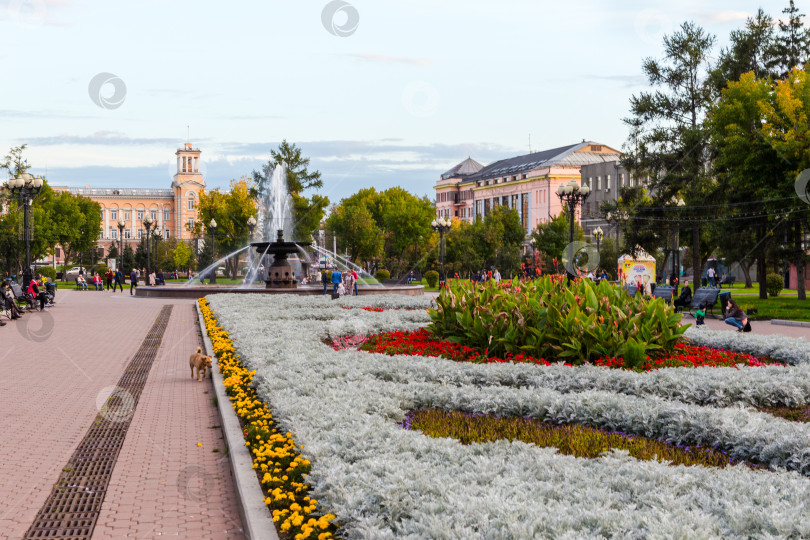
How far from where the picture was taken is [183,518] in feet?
17.3

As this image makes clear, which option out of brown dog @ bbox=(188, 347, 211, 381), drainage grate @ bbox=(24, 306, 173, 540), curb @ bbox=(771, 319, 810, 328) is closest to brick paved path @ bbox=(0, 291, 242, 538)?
drainage grate @ bbox=(24, 306, 173, 540)

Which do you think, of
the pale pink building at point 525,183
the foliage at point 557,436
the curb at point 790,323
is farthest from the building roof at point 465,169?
the foliage at point 557,436

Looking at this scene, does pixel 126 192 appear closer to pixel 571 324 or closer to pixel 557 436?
pixel 571 324

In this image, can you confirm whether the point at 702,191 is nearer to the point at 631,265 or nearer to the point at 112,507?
the point at 631,265

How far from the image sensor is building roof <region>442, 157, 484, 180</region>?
128625mm

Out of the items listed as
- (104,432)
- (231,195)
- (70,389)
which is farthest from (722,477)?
(231,195)

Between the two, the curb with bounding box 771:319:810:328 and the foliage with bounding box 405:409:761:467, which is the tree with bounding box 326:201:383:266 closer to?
the curb with bounding box 771:319:810:328

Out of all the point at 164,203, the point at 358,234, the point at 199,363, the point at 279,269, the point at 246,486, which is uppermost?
the point at 164,203

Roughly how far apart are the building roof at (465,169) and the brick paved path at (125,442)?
378 ft

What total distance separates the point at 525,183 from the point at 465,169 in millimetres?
26658

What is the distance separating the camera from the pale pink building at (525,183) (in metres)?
97.9

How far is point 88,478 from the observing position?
6.22 meters

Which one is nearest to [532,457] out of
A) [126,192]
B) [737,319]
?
[737,319]

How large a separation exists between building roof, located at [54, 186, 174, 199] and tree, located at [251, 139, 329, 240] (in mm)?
89177
